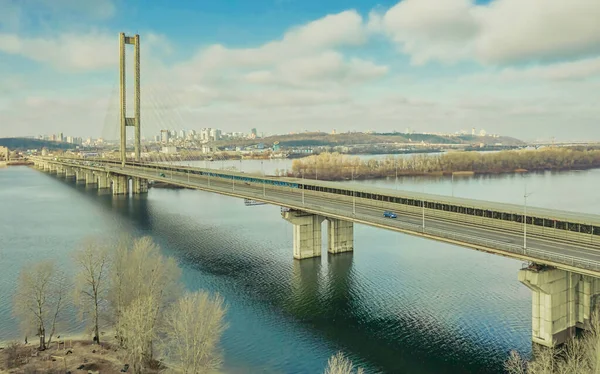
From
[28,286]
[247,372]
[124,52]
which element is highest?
[124,52]

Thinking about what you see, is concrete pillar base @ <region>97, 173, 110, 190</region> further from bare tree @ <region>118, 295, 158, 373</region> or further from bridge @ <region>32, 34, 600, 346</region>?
bare tree @ <region>118, 295, 158, 373</region>

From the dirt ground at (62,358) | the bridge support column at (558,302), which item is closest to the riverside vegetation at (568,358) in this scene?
the bridge support column at (558,302)

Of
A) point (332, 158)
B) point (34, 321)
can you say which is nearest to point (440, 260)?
point (34, 321)

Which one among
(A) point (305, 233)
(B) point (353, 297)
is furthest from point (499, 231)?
(A) point (305, 233)

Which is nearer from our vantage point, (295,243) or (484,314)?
(484,314)

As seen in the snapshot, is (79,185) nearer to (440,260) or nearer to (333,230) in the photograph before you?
(333,230)

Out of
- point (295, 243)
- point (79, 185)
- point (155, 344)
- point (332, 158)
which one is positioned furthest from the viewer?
point (332, 158)

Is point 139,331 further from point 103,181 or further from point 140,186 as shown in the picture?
point 103,181
